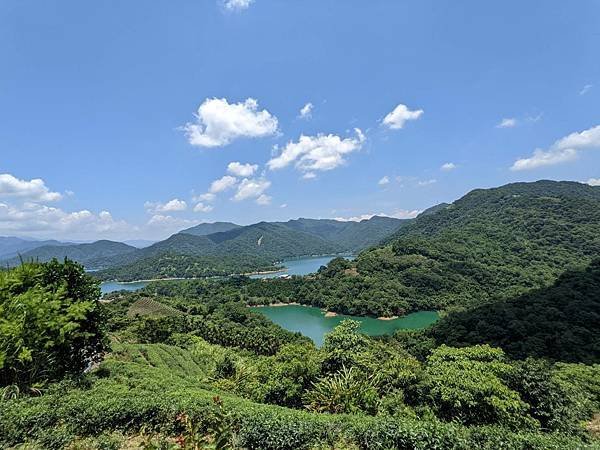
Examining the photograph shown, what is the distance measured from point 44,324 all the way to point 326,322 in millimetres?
70529

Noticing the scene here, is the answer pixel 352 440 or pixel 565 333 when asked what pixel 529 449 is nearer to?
pixel 352 440

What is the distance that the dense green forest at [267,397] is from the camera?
8.20 metres

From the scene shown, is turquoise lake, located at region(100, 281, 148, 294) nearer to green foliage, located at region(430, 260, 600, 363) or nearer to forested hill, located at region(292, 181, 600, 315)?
forested hill, located at region(292, 181, 600, 315)

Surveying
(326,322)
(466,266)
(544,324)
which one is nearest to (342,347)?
(544,324)

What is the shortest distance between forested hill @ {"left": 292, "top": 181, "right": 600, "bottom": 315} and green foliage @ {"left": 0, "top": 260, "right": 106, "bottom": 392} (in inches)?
2849

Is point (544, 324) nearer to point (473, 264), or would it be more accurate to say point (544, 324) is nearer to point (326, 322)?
point (326, 322)

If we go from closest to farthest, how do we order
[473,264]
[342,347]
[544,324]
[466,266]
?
[342,347], [544,324], [466,266], [473,264]

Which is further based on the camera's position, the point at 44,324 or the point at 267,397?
the point at 267,397

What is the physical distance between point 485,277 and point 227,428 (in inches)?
4092

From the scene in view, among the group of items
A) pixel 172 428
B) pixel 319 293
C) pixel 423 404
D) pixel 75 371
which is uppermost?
pixel 172 428

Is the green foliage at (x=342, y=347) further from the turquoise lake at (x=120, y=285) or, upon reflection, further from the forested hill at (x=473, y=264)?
A: the turquoise lake at (x=120, y=285)

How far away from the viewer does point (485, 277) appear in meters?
95.2

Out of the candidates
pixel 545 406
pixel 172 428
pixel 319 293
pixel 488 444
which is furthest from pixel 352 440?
pixel 319 293

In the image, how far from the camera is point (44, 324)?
1355cm
